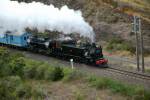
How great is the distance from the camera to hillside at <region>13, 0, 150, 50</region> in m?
42.0

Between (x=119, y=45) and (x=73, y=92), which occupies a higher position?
(x=119, y=45)

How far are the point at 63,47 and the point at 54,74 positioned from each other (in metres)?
6.13

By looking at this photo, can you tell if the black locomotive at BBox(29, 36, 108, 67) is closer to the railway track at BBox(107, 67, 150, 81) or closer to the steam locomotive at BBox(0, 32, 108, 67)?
the steam locomotive at BBox(0, 32, 108, 67)

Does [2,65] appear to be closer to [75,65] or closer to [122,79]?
[75,65]

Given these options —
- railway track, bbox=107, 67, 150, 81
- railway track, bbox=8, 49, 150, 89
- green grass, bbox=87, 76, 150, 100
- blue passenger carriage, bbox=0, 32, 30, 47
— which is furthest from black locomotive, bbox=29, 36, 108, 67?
green grass, bbox=87, 76, 150, 100

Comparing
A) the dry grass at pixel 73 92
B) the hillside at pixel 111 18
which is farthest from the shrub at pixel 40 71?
the hillside at pixel 111 18

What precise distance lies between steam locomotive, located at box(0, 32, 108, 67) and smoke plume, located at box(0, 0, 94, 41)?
3.56 ft

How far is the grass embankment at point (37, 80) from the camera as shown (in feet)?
75.5

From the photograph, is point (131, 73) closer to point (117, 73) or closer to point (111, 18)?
point (117, 73)

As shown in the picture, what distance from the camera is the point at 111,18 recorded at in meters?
46.3

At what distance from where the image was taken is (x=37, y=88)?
24562 mm

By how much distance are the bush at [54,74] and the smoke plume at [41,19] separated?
5.64 meters

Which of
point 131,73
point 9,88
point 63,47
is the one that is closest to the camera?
point 9,88

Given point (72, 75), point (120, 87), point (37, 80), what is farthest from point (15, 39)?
point (120, 87)
